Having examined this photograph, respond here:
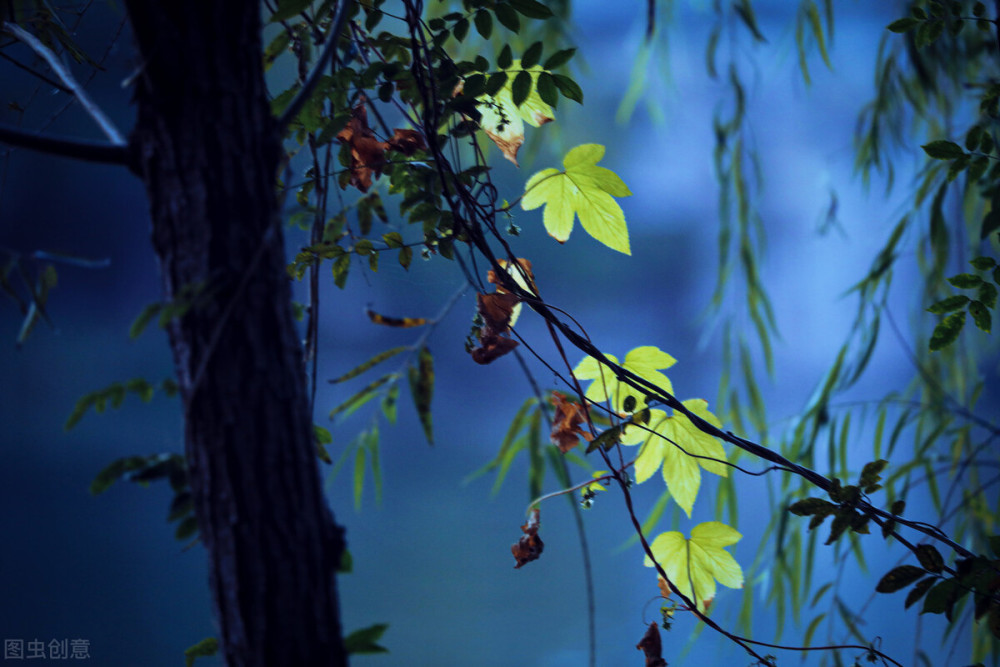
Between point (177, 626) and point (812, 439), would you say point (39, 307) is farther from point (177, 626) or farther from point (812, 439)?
point (177, 626)

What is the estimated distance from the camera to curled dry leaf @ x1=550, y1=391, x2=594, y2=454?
424mm

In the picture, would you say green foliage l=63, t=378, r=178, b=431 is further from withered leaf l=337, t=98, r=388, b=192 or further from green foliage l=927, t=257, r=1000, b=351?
green foliage l=927, t=257, r=1000, b=351

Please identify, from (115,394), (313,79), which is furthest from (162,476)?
(313,79)

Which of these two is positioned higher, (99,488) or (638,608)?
(99,488)

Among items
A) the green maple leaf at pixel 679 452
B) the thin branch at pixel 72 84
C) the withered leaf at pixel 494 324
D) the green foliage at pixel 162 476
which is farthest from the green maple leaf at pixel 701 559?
the thin branch at pixel 72 84

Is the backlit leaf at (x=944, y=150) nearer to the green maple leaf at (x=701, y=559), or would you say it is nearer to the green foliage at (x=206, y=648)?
the green maple leaf at (x=701, y=559)

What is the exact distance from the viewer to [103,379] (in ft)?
4.43

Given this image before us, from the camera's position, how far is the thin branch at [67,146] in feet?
0.81

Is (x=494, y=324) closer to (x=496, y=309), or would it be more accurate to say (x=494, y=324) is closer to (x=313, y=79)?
(x=496, y=309)

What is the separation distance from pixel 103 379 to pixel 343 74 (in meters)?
1.26

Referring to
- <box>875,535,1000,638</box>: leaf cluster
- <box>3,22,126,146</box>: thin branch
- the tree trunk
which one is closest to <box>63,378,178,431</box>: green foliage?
the tree trunk

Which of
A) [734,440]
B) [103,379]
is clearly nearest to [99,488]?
[734,440]

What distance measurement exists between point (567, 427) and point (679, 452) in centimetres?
7

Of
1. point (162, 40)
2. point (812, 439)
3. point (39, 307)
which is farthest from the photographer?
point (812, 439)
